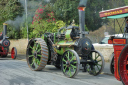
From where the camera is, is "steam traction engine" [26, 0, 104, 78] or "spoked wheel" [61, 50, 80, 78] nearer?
"spoked wheel" [61, 50, 80, 78]

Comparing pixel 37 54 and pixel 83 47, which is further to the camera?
pixel 37 54

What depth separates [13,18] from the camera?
20156 mm

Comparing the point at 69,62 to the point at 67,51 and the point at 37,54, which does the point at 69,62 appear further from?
the point at 37,54

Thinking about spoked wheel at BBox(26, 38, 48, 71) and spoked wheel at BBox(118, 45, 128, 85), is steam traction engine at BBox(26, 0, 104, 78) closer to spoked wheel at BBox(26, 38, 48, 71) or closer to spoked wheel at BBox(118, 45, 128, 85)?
spoked wheel at BBox(26, 38, 48, 71)

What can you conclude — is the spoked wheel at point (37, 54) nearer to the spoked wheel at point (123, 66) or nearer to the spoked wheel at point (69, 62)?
the spoked wheel at point (69, 62)

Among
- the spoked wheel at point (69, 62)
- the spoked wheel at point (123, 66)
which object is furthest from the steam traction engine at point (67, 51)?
the spoked wheel at point (123, 66)

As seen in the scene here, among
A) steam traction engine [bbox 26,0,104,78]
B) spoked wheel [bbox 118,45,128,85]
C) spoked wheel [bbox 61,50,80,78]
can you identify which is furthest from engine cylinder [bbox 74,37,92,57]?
spoked wheel [bbox 118,45,128,85]

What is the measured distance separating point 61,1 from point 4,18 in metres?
7.17

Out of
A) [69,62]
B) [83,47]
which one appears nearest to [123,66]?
[69,62]

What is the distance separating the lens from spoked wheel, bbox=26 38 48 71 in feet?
24.8

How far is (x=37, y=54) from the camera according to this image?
805 cm

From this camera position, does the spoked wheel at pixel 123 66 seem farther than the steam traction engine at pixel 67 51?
No

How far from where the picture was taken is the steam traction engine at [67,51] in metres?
6.91

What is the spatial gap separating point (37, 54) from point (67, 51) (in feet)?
5.79
